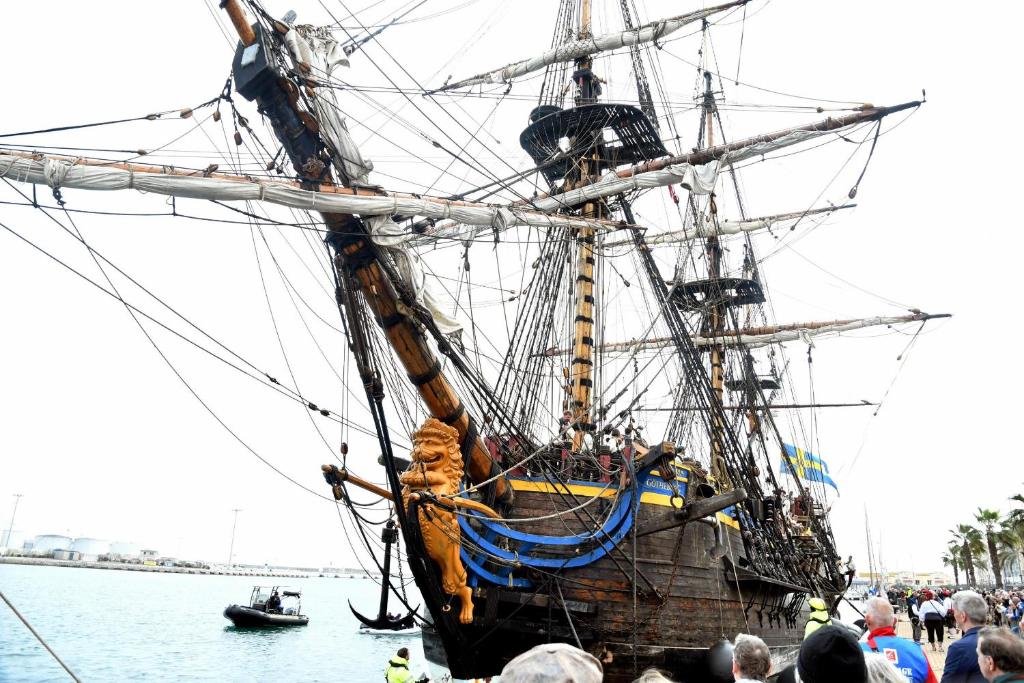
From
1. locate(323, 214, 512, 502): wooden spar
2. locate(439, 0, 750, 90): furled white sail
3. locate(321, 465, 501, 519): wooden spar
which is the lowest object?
locate(321, 465, 501, 519): wooden spar

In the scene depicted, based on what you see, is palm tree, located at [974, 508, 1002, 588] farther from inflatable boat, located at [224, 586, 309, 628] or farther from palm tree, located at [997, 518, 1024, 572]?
inflatable boat, located at [224, 586, 309, 628]

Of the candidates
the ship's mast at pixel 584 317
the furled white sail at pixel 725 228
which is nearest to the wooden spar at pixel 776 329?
the furled white sail at pixel 725 228

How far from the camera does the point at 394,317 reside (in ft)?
27.3

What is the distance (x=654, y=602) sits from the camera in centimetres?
977

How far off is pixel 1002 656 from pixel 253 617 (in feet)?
111

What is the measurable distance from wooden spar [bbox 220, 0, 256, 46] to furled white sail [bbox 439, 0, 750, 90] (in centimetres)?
1261

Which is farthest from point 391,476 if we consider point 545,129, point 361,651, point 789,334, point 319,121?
point 361,651

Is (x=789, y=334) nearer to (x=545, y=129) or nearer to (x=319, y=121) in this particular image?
(x=545, y=129)

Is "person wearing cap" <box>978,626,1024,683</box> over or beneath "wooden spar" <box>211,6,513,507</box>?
beneath

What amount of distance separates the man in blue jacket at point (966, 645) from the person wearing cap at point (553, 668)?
108 inches

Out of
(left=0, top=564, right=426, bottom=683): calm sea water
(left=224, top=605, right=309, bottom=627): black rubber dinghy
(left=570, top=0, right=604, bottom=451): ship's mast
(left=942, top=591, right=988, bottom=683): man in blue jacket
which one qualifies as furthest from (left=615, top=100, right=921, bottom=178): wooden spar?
(left=224, top=605, right=309, bottom=627): black rubber dinghy

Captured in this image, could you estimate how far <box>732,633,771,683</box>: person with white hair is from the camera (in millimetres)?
2594

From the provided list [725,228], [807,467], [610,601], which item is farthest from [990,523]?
[610,601]

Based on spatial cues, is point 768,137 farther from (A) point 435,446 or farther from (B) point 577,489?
(A) point 435,446
